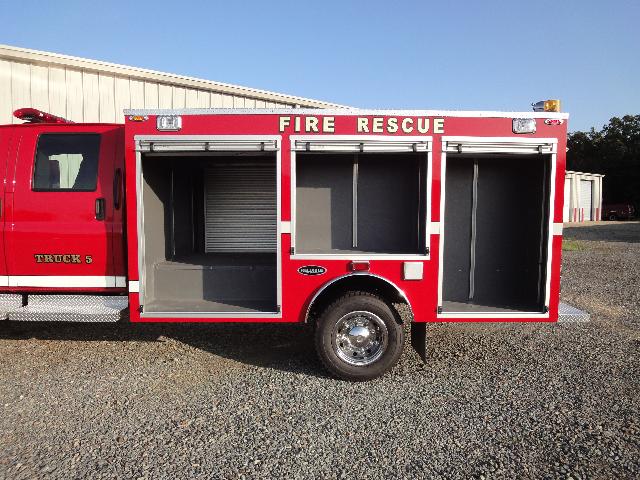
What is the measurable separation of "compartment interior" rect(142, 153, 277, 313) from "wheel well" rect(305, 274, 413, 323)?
463 millimetres

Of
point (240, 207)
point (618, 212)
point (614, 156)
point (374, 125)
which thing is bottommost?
point (240, 207)

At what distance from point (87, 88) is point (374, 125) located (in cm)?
788

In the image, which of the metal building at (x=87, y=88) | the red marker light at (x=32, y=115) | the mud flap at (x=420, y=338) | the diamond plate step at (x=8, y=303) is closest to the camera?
the mud flap at (x=420, y=338)

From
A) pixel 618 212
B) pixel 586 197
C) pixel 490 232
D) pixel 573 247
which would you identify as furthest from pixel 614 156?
pixel 490 232

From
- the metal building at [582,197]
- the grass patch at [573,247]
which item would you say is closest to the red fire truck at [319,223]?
the grass patch at [573,247]

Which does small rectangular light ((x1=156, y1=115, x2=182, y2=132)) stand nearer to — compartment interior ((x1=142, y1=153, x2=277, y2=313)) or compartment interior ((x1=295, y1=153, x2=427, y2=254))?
compartment interior ((x1=142, y1=153, x2=277, y2=313))

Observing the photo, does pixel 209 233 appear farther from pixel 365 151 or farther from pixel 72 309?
pixel 365 151

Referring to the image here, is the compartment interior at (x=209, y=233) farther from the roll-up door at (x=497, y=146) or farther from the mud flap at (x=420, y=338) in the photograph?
the roll-up door at (x=497, y=146)

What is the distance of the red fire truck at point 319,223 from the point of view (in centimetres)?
427

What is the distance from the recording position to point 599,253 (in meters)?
14.6

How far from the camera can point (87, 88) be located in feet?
31.7

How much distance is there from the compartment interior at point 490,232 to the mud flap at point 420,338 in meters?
0.38

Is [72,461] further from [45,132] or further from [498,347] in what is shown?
[498,347]

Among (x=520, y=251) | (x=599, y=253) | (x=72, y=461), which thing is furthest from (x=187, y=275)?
(x=599, y=253)
